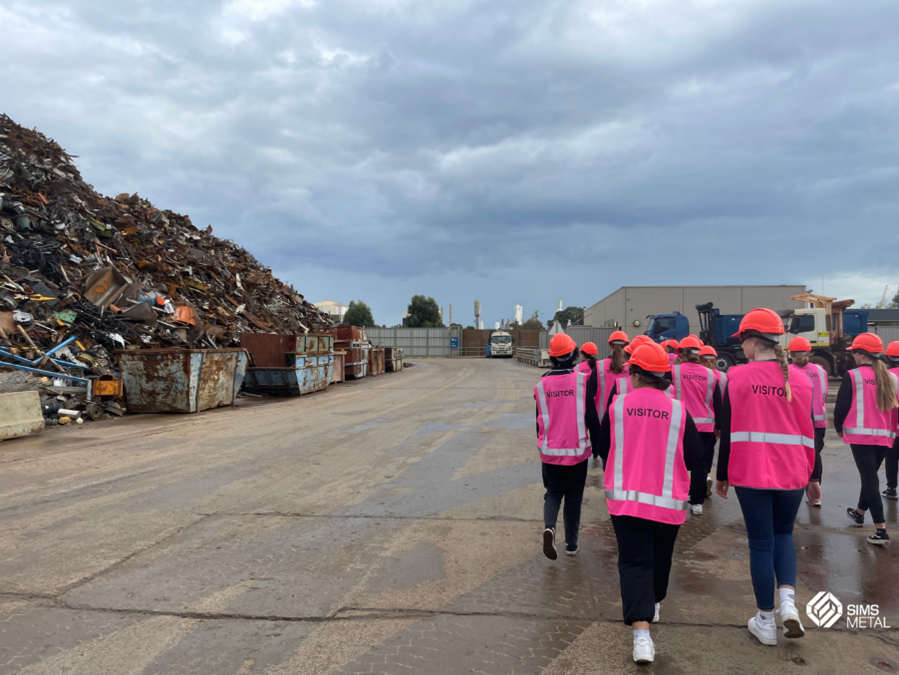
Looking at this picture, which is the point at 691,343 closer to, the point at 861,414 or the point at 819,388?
the point at 819,388

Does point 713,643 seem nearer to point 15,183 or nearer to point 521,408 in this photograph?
point 521,408

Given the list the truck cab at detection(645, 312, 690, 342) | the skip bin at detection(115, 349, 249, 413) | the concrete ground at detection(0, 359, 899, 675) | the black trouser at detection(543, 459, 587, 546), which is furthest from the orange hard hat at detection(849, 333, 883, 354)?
the truck cab at detection(645, 312, 690, 342)

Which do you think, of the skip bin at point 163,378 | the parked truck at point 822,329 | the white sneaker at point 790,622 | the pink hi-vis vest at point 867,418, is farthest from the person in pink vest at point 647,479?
the parked truck at point 822,329

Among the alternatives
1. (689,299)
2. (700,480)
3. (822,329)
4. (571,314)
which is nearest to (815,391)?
(700,480)

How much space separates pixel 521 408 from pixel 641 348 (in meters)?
10.7

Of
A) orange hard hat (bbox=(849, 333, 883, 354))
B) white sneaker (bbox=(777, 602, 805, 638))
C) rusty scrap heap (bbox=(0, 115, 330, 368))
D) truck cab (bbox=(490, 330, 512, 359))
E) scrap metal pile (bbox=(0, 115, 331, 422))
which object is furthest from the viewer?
truck cab (bbox=(490, 330, 512, 359))

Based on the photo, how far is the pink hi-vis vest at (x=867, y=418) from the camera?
15.6 feet

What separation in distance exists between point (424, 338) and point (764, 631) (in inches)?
2175

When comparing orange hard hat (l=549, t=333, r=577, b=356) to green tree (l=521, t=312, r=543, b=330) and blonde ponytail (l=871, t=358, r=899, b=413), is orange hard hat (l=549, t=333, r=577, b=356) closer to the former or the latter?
blonde ponytail (l=871, t=358, r=899, b=413)

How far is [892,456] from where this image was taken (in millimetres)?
5633

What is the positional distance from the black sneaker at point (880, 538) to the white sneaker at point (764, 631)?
2.27 metres

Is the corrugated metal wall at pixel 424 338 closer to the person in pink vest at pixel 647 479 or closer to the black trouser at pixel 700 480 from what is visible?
the black trouser at pixel 700 480

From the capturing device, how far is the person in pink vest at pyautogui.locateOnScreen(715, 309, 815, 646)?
10.4 feet

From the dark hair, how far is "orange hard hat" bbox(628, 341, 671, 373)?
2cm
